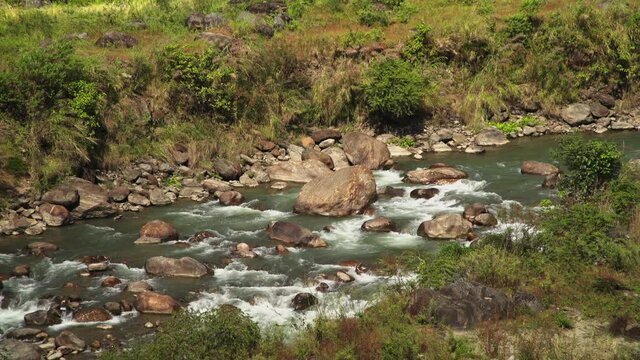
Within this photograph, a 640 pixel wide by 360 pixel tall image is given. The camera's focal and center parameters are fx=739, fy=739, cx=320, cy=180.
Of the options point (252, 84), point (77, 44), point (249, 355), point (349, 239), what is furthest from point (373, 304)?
point (77, 44)

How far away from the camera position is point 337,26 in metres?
38.7

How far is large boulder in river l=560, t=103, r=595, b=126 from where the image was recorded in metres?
33.0

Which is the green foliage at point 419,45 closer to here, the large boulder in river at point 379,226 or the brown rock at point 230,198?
the brown rock at point 230,198

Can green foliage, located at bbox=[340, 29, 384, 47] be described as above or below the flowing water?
above

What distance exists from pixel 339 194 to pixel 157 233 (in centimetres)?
555

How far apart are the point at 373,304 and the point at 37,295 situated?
7.83 m

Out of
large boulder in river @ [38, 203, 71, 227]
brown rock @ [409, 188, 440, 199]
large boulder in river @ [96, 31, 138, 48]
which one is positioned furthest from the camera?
large boulder in river @ [96, 31, 138, 48]

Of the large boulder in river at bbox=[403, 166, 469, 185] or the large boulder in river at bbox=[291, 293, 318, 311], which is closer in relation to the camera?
the large boulder in river at bbox=[291, 293, 318, 311]

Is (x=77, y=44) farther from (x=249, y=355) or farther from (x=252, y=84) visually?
(x=249, y=355)

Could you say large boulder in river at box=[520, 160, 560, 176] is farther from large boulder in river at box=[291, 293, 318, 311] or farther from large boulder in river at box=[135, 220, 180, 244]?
large boulder in river at box=[291, 293, 318, 311]

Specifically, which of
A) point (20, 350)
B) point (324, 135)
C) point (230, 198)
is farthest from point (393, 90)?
point (20, 350)

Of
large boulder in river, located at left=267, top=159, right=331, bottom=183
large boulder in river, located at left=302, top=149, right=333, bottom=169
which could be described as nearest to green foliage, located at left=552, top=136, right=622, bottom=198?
large boulder in river, located at left=267, top=159, right=331, bottom=183

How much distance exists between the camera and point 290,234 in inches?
801

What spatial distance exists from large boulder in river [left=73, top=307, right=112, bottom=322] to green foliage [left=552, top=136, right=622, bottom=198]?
1259cm
